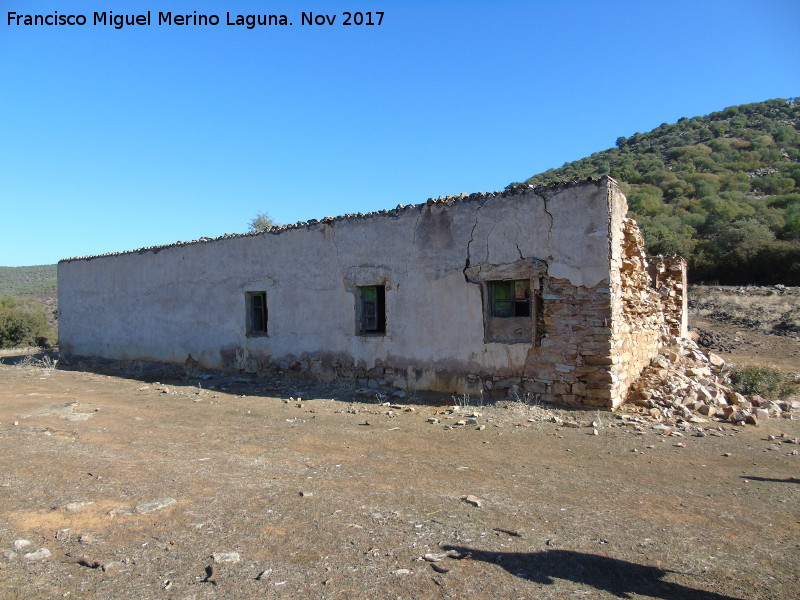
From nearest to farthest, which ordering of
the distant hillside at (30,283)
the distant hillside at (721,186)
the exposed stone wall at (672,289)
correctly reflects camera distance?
the exposed stone wall at (672,289) → the distant hillside at (721,186) → the distant hillside at (30,283)

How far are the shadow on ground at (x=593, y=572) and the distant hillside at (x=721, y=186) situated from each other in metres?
14.5

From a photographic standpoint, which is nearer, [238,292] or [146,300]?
[238,292]

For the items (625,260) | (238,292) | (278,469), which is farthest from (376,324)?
(278,469)

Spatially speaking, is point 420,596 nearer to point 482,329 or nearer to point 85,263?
point 482,329

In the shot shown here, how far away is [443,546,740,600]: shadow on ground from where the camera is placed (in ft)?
10.3

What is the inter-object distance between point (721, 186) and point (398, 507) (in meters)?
37.3

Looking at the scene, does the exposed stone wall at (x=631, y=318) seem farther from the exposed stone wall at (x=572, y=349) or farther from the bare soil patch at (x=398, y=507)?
the bare soil patch at (x=398, y=507)

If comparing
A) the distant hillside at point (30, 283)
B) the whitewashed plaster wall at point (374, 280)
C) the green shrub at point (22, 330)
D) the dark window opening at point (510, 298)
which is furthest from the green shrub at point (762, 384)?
the distant hillside at point (30, 283)

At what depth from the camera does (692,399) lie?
8562 mm

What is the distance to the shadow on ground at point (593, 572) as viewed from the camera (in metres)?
3.13

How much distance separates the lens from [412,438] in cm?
721

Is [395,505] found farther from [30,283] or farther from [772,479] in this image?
[30,283]

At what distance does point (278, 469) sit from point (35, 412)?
215 inches

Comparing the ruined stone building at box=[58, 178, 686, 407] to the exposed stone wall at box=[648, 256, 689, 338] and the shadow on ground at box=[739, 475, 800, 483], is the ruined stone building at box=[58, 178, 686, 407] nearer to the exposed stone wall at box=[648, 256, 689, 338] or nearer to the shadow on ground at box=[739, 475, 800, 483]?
the exposed stone wall at box=[648, 256, 689, 338]
